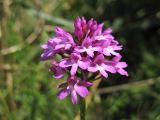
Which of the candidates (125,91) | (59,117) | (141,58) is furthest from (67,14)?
(59,117)

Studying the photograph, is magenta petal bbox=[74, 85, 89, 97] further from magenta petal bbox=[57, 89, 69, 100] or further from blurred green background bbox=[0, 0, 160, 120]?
blurred green background bbox=[0, 0, 160, 120]

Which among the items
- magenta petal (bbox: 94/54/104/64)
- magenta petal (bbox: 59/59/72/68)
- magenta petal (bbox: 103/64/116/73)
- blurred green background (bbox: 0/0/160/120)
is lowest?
blurred green background (bbox: 0/0/160/120)

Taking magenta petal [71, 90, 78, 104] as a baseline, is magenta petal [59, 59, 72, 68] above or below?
above

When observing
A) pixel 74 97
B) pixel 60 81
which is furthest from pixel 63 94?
pixel 60 81

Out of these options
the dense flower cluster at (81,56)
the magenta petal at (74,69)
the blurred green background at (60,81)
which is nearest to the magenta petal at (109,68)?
the dense flower cluster at (81,56)

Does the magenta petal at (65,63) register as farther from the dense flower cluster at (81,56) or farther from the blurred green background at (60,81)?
the blurred green background at (60,81)

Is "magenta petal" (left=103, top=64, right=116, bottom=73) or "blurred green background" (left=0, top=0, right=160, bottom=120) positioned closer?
"magenta petal" (left=103, top=64, right=116, bottom=73)

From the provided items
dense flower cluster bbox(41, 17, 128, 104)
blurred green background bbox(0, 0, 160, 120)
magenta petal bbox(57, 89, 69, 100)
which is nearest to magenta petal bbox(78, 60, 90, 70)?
dense flower cluster bbox(41, 17, 128, 104)

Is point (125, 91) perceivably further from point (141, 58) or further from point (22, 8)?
point (22, 8)
